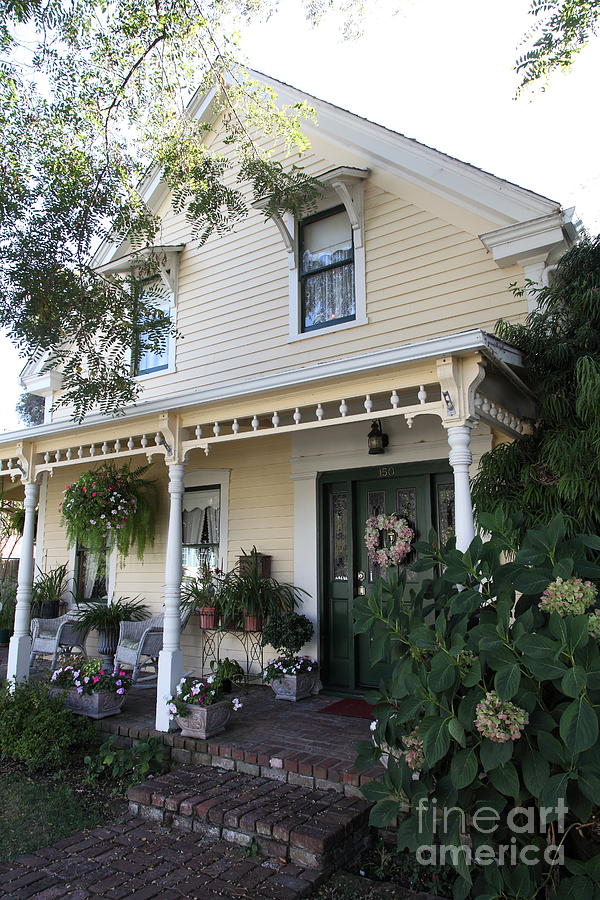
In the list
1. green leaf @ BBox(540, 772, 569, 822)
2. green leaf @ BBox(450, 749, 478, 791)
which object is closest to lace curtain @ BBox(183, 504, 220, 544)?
green leaf @ BBox(450, 749, 478, 791)

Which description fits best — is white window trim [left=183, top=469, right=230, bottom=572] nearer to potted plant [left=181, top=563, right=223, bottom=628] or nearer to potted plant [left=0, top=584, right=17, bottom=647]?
potted plant [left=181, top=563, right=223, bottom=628]

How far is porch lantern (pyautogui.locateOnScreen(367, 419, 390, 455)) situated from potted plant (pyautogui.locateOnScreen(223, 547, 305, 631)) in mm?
1676

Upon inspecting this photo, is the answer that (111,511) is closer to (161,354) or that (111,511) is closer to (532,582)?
(161,354)

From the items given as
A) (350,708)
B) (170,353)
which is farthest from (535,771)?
(170,353)

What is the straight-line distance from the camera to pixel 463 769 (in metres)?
2.55

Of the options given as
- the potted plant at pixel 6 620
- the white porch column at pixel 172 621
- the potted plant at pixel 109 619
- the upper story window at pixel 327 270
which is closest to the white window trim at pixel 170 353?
Result: the upper story window at pixel 327 270

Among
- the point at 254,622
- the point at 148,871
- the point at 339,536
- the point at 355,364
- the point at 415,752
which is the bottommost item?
the point at 148,871

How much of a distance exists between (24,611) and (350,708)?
11.8 feet

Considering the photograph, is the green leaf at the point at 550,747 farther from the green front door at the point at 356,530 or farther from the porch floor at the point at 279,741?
the green front door at the point at 356,530

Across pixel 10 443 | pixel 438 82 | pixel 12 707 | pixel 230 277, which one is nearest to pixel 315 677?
pixel 12 707

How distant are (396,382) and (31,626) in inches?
228

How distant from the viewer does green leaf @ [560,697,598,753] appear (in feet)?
7.27

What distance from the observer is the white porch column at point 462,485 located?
383 centimetres

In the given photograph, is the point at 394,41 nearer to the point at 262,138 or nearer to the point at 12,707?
the point at 262,138
